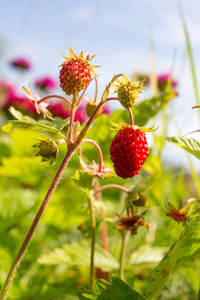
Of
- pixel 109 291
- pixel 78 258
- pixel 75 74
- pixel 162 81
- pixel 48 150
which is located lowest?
pixel 78 258

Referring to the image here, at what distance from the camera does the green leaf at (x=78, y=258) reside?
883 mm

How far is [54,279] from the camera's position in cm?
125

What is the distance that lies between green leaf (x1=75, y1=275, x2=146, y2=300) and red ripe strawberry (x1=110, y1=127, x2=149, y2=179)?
0.14 m

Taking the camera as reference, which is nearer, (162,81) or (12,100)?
(12,100)

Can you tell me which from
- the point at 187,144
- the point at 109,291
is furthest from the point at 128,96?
the point at 109,291

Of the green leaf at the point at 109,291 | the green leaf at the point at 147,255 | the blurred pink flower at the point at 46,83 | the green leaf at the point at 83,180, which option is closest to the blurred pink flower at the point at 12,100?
the blurred pink flower at the point at 46,83

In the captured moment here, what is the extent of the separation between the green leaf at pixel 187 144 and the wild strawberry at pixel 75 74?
0.50 feet

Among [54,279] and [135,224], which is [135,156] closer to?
[135,224]

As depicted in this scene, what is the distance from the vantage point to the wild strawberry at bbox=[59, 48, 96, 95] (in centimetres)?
51

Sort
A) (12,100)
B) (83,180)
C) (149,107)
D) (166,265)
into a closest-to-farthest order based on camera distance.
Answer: (166,265), (83,180), (149,107), (12,100)

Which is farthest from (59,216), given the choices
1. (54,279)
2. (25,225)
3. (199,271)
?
(199,271)

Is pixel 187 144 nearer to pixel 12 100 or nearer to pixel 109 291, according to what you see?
pixel 109 291

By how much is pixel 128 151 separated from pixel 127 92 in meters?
0.08

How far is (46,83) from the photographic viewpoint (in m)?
2.79
